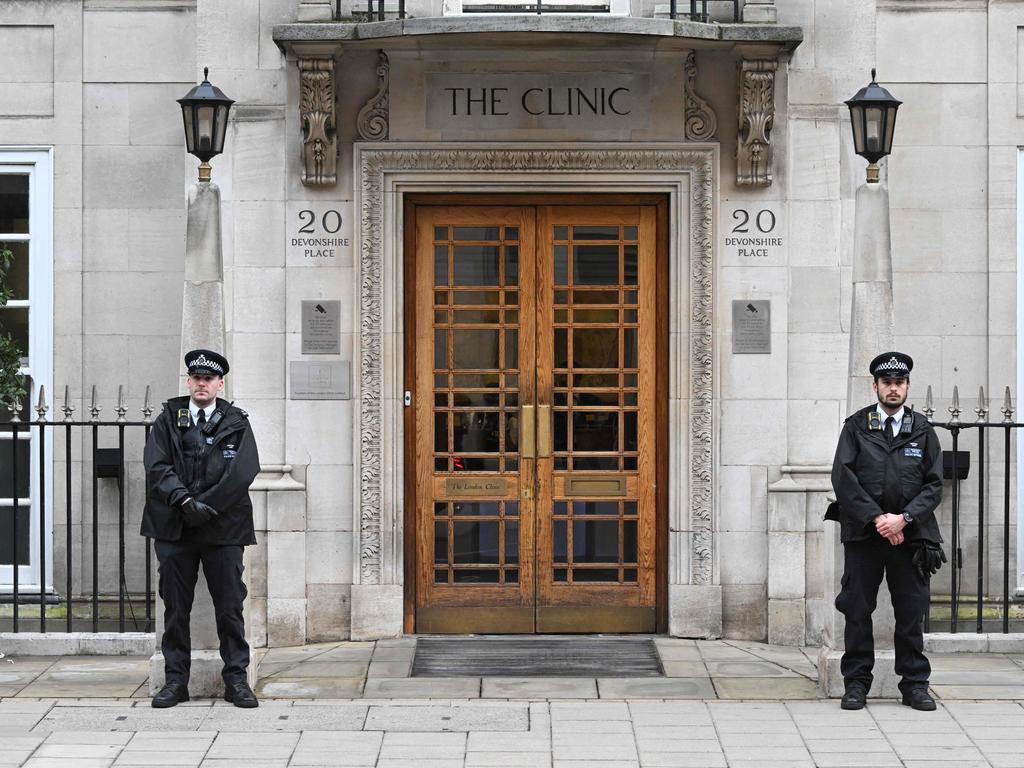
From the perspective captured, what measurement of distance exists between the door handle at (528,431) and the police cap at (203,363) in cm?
267

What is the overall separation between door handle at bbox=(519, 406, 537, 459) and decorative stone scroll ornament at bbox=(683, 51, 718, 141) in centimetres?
220

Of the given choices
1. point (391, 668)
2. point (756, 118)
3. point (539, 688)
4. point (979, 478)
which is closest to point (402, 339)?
point (391, 668)

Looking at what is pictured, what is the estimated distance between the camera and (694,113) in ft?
36.0

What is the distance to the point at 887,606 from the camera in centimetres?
936

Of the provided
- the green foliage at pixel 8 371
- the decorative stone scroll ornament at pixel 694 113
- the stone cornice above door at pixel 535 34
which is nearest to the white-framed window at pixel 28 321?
the green foliage at pixel 8 371

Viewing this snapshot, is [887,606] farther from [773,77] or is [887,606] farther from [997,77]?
[997,77]

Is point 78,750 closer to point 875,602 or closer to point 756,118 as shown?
point 875,602

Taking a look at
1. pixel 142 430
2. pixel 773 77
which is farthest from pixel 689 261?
pixel 142 430

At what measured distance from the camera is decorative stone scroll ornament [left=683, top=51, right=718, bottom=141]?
10.9m

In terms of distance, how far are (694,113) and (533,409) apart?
234cm

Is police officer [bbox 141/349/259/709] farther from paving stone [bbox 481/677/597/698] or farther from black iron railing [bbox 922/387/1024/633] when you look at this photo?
black iron railing [bbox 922/387/1024/633]

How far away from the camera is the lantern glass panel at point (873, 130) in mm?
9391

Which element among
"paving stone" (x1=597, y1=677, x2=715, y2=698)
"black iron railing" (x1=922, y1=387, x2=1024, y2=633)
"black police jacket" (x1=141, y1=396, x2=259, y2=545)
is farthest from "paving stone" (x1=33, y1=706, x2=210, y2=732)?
"black iron railing" (x1=922, y1=387, x2=1024, y2=633)

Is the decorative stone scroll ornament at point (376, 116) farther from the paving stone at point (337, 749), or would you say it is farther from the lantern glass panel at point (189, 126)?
the paving stone at point (337, 749)
